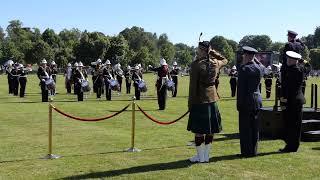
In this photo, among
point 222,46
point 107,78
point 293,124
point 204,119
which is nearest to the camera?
point 204,119

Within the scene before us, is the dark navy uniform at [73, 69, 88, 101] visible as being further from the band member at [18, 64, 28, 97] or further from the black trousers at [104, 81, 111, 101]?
the band member at [18, 64, 28, 97]

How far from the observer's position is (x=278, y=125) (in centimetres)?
1323

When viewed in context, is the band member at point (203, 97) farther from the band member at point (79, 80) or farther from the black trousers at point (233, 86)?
the black trousers at point (233, 86)

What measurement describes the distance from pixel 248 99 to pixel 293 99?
1.21 meters

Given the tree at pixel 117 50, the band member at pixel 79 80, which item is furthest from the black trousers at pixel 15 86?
the tree at pixel 117 50

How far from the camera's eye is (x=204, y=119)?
32.3ft

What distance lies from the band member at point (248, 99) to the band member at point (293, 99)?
0.84 metres

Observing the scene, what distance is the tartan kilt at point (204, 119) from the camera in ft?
32.3

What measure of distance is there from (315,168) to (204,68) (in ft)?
8.87

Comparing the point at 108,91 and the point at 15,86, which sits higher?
the point at 15,86

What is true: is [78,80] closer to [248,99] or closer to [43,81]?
[43,81]

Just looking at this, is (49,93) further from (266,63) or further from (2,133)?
(2,133)

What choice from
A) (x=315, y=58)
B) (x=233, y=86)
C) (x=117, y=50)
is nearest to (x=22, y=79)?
(x=233, y=86)

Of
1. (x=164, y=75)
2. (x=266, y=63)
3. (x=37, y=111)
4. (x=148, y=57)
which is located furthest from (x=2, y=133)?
(x=148, y=57)
